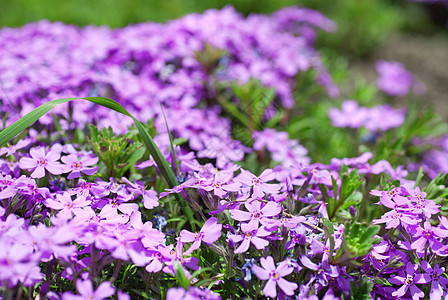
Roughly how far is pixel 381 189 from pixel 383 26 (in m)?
4.74

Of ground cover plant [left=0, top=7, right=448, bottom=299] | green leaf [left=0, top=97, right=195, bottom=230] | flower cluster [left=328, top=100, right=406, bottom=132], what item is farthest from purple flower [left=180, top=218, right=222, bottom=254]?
flower cluster [left=328, top=100, right=406, bottom=132]

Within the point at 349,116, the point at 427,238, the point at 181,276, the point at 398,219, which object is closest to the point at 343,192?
the point at 398,219

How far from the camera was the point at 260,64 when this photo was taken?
3.43m

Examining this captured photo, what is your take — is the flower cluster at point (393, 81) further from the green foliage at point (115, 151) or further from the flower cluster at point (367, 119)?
the green foliage at point (115, 151)

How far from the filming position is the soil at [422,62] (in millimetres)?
5020

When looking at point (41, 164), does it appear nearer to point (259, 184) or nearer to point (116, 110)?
point (116, 110)

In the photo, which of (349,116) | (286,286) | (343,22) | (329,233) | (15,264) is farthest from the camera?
(343,22)

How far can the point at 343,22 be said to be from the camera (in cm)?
583

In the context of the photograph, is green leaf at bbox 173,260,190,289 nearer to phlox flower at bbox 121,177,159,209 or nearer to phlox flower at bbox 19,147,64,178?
phlox flower at bbox 121,177,159,209

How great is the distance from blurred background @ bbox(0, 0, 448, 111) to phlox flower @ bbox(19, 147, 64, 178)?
130 inches

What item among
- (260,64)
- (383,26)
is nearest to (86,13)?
(260,64)

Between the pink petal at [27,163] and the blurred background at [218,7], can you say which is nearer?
the pink petal at [27,163]

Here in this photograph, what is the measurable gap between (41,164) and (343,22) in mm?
5167

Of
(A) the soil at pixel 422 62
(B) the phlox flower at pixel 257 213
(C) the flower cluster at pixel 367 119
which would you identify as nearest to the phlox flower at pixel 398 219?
(B) the phlox flower at pixel 257 213
